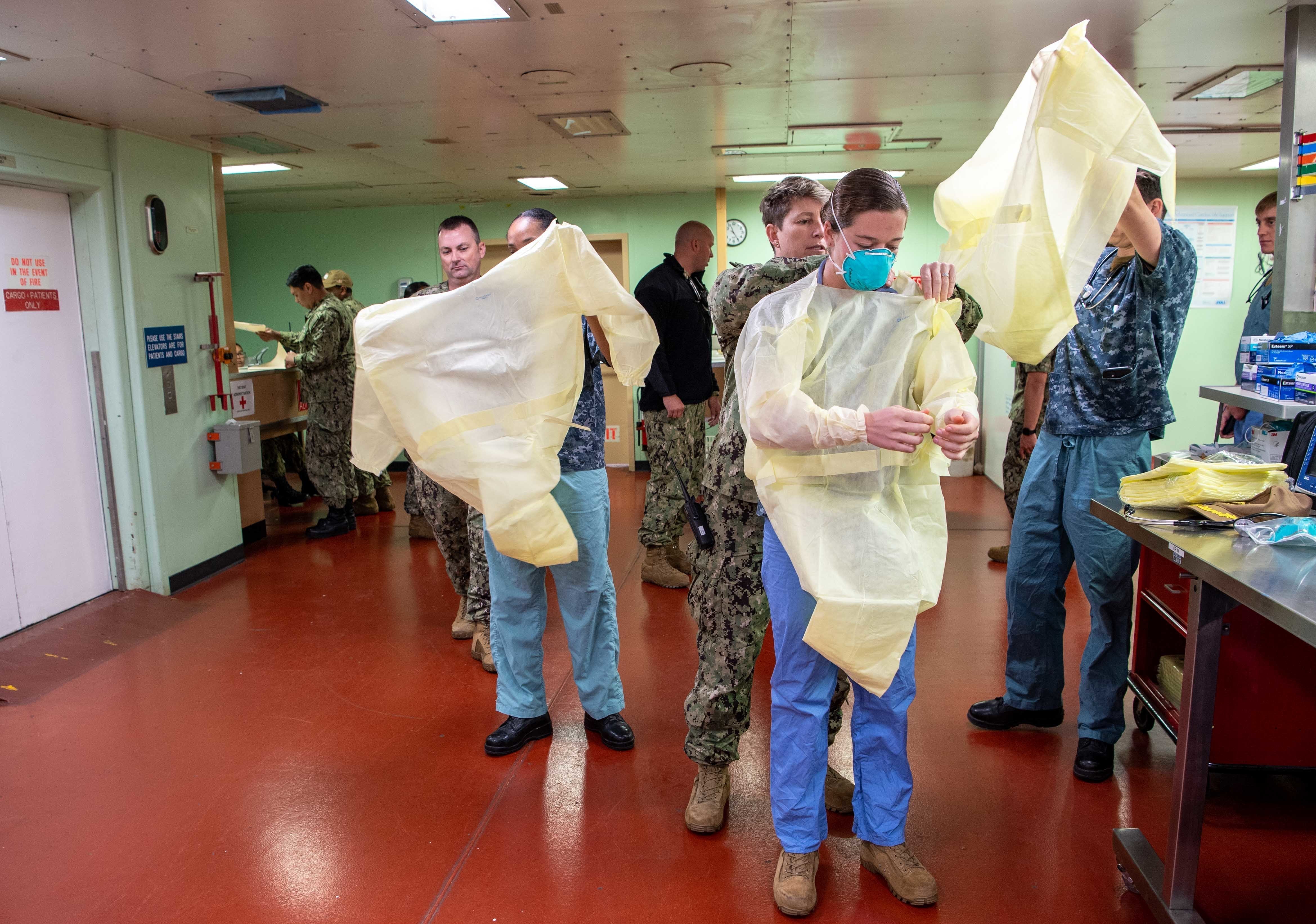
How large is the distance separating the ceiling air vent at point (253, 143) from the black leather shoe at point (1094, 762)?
4.61m

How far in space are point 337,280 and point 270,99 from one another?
2.31 metres

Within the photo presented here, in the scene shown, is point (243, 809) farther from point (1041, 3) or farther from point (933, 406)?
point (1041, 3)

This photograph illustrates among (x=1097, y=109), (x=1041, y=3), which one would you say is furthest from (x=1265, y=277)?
(x=1097, y=109)

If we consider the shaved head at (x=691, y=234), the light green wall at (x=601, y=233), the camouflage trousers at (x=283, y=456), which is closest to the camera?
the shaved head at (x=691, y=234)

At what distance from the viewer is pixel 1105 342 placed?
2.41 meters

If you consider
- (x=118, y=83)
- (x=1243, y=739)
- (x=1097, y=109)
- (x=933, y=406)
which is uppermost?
(x=118, y=83)

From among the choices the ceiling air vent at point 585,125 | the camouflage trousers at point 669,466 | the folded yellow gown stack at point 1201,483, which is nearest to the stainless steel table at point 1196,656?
the folded yellow gown stack at point 1201,483

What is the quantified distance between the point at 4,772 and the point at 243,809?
905 millimetres

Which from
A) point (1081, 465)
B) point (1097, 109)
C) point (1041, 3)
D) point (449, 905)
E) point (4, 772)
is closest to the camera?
point (1097, 109)

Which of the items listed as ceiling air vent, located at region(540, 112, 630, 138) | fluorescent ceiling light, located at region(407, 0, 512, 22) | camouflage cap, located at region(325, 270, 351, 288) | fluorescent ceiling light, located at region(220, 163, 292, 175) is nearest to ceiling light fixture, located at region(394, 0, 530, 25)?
fluorescent ceiling light, located at region(407, 0, 512, 22)

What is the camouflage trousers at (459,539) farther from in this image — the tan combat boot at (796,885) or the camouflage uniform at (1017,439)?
the camouflage uniform at (1017,439)

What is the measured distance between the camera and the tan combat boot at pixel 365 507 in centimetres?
623

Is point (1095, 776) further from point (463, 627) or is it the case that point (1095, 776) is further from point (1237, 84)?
point (1237, 84)

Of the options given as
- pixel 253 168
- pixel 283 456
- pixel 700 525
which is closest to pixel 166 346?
pixel 253 168
